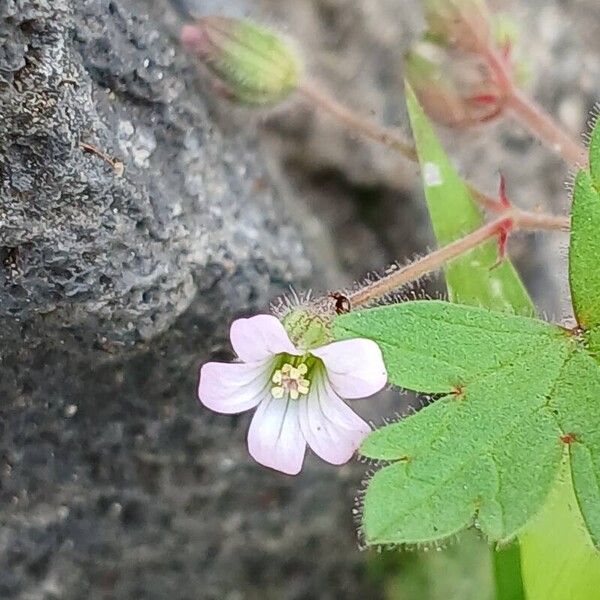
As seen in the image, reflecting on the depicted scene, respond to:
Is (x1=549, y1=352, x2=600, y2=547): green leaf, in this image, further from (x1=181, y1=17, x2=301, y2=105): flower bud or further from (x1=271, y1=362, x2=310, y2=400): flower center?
(x1=181, y1=17, x2=301, y2=105): flower bud

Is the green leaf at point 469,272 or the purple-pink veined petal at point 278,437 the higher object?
the green leaf at point 469,272

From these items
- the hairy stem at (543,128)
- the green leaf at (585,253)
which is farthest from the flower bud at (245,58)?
the green leaf at (585,253)

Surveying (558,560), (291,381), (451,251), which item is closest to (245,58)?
(451,251)

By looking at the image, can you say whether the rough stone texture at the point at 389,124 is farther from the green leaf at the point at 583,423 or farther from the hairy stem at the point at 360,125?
the green leaf at the point at 583,423

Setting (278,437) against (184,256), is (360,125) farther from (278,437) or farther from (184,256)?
(278,437)

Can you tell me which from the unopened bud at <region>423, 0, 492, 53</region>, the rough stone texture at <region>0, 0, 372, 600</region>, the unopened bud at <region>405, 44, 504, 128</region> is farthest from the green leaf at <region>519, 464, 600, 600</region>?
the unopened bud at <region>423, 0, 492, 53</region>

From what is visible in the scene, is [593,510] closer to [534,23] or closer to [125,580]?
[125,580]
